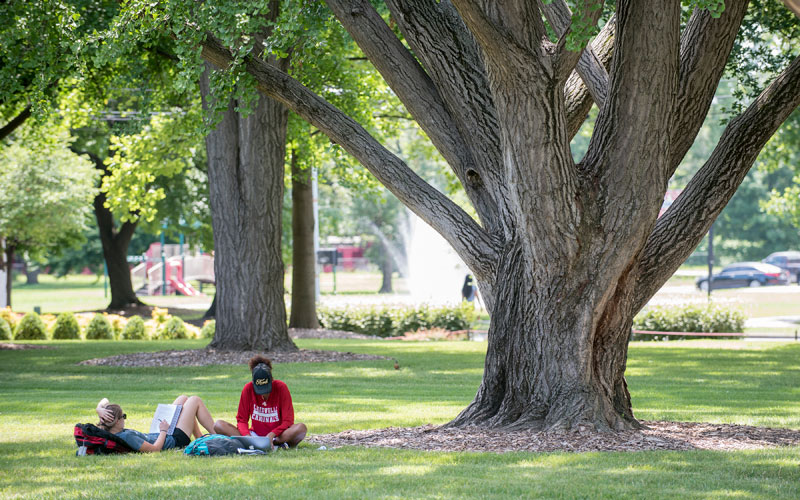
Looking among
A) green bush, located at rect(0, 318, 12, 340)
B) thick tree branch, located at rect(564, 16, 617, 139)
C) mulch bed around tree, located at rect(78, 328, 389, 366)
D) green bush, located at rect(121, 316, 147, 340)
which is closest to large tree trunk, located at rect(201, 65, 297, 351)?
mulch bed around tree, located at rect(78, 328, 389, 366)

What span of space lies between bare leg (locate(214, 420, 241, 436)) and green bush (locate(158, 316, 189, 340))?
1750 cm

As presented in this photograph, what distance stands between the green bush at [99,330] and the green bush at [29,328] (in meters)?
1.18

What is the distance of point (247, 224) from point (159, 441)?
9.49m

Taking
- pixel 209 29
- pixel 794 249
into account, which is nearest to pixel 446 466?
pixel 209 29

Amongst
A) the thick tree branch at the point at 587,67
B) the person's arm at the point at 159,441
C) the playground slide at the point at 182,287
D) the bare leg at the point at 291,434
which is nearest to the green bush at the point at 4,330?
the person's arm at the point at 159,441

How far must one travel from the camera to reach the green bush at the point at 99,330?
25.2 metres

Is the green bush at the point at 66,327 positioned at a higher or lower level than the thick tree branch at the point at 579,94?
lower

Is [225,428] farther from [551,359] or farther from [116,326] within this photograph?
[116,326]

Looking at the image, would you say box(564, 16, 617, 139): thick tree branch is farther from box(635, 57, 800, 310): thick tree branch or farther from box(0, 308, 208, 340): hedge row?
box(0, 308, 208, 340): hedge row

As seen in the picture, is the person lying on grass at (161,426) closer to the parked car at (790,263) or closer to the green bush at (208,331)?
the green bush at (208,331)

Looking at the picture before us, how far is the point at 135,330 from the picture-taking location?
25172 mm

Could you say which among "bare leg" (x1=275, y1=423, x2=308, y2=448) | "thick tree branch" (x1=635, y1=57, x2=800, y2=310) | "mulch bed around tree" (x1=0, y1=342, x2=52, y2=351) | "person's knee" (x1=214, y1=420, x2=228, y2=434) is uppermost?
"thick tree branch" (x1=635, y1=57, x2=800, y2=310)

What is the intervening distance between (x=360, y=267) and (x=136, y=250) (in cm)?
1870

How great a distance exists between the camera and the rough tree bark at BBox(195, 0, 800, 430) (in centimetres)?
770
